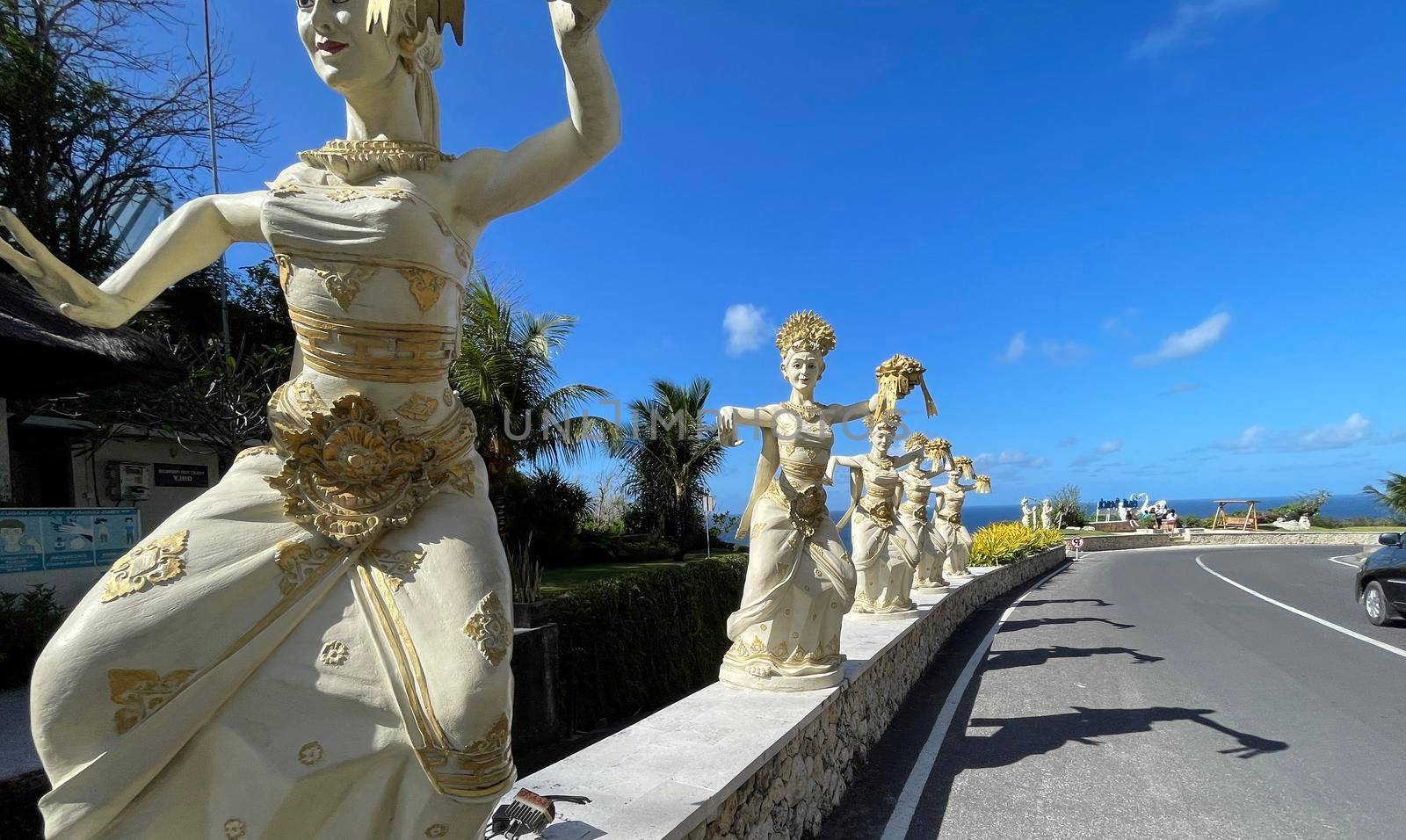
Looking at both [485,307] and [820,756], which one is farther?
[485,307]

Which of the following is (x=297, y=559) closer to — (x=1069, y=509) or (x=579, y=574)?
(x=579, y=574)

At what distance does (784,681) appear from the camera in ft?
15.7

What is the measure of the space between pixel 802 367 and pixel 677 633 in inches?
228

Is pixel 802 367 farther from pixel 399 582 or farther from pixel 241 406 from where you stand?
pixel 241 406

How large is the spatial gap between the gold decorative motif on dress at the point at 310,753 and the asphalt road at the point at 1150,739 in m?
3.50

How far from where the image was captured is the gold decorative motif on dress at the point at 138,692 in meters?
1.45

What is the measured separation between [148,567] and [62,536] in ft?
24.6

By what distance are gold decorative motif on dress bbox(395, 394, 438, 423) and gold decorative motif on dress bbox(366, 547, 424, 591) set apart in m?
0.32

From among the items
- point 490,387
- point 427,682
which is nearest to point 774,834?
point 427,682

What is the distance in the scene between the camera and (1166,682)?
7.47 metres

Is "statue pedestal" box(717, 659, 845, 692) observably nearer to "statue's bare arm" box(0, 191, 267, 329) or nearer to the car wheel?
"statue's bare arm" box(0, 191, 267, 329)

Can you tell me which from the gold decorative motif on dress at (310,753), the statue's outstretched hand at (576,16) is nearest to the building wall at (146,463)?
the gold decorative motif on dress at (310,753)

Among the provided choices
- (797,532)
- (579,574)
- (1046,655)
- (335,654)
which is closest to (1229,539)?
(1046,655)

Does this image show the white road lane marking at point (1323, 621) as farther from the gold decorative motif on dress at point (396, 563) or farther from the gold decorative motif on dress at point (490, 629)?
the gold decorative motif on dress at point (396, 563)
